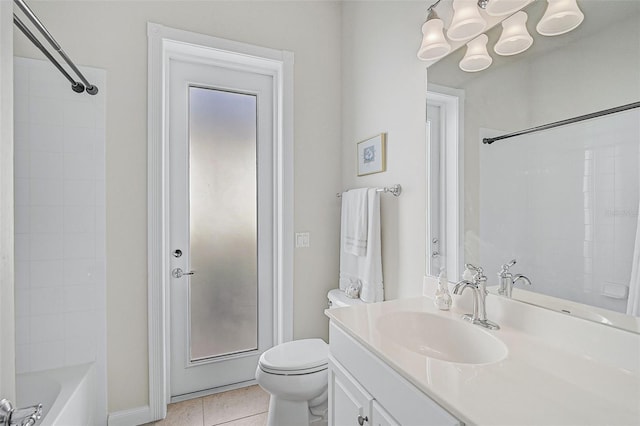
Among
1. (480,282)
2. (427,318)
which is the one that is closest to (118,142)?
(427,318)

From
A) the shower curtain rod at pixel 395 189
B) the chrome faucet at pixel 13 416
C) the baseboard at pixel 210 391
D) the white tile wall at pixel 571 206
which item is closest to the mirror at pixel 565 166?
the white tile wall at pixel 571 206

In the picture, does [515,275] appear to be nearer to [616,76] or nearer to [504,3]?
[616,76]

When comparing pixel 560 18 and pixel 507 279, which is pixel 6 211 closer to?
pixel 507 279

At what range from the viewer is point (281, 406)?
5.35 feet

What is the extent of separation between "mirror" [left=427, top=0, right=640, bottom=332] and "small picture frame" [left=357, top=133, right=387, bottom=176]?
578 mm

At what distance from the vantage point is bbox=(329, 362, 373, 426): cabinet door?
1033mm

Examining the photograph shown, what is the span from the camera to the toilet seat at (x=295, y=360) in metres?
1.58

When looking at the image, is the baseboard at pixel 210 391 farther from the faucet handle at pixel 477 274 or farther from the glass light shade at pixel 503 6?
the glass light shade at pixel 503 6

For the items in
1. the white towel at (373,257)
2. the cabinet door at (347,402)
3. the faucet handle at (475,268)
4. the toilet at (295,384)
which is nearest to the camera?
the cabinet door at (347,402)

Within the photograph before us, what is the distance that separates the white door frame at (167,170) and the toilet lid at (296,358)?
1.52ft

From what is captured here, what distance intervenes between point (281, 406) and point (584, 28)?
1934 millimetres

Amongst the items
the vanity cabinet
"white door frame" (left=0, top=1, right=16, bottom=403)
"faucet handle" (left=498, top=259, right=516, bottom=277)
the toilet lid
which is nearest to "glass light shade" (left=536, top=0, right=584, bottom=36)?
"faucet handle" (left=498, top=259, right=516, bottom=277)

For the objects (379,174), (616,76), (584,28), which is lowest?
(379,174)

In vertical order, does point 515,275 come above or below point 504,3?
below
